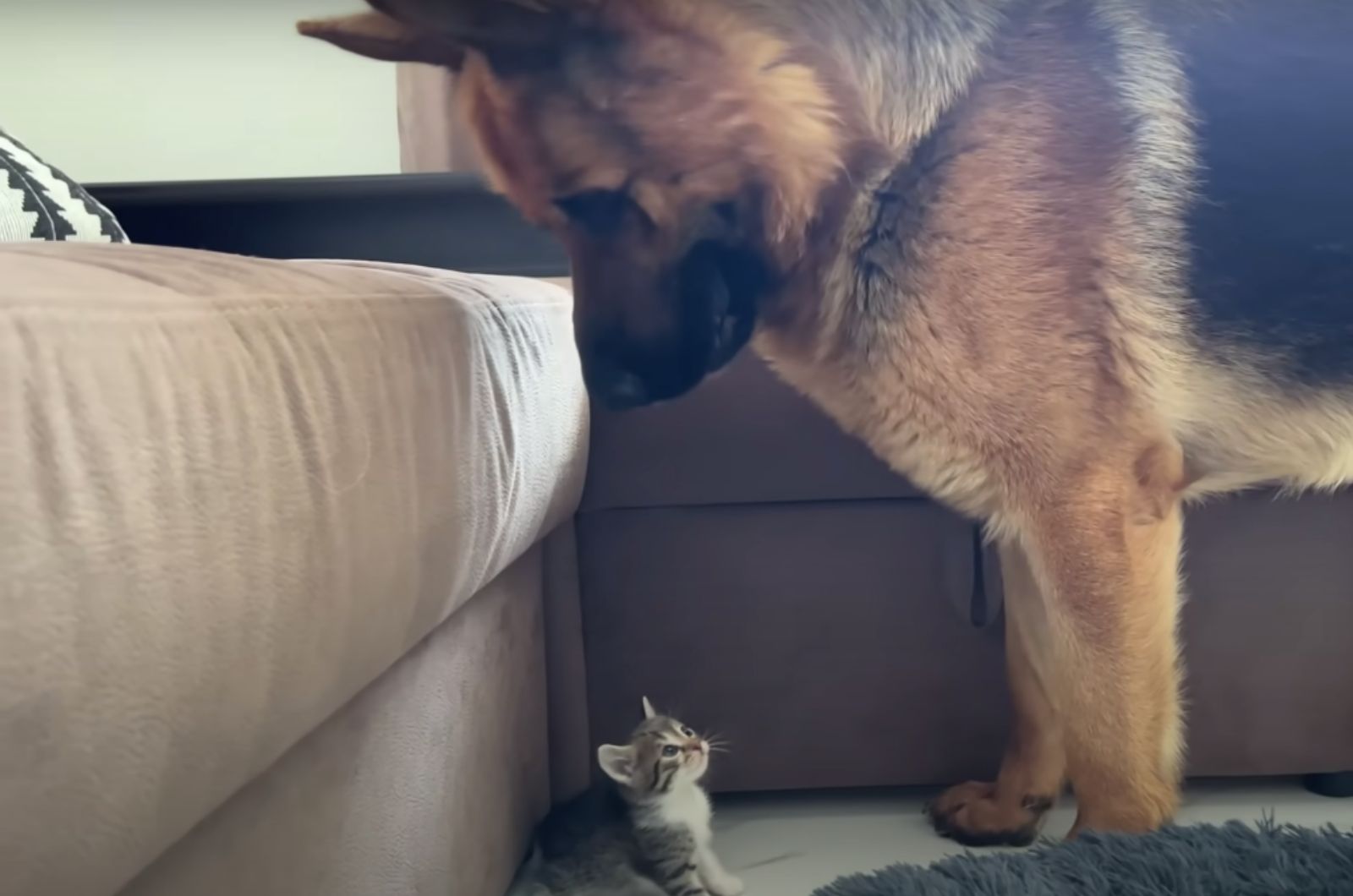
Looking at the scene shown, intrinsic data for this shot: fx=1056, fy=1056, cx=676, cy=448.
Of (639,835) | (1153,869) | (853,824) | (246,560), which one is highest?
(246,560)

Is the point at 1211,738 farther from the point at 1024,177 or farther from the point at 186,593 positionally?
the point at 186,593

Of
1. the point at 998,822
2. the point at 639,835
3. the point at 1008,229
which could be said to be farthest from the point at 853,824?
the point at 1008,229

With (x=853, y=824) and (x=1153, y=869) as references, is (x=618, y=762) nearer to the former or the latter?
(x=853, y=824)

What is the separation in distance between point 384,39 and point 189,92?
1149mm

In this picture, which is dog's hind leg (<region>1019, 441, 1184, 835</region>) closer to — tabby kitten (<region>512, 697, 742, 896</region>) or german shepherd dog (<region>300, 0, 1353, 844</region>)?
german shepherd dog (<region>300, 0, 1353, 844</region>)

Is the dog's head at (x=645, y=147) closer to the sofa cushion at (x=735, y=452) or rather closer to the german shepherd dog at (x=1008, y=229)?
the german shepherd dog at (x=1008, y=229)

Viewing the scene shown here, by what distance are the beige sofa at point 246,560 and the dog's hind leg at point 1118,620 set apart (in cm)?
48

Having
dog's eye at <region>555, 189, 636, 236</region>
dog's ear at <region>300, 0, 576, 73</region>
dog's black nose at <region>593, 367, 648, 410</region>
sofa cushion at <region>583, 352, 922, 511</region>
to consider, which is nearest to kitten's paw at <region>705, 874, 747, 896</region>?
sofa cushion at <region>583, 352, 922, 511</region>

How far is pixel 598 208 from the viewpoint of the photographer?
0.96 m

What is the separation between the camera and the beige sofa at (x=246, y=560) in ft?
1.12

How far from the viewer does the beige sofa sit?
1.12 ft

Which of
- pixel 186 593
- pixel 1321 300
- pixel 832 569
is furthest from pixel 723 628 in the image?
pixel 186 593

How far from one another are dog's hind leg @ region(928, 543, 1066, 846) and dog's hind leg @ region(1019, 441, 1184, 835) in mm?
152

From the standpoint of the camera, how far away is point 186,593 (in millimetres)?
402
